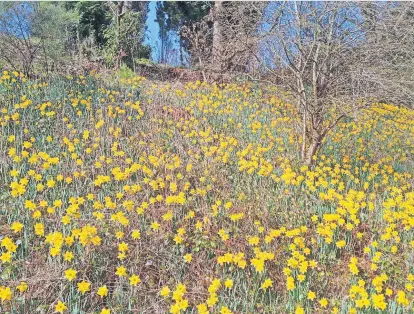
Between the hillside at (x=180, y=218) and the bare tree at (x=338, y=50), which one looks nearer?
the hillside at (x=180, y=218)

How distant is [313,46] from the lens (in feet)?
18.5

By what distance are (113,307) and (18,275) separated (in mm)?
791

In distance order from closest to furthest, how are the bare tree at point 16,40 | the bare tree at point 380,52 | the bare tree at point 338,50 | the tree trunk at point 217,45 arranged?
the bare tree at point 380,52
the bare tree at point 338,50
the bare tree at point 16,40
the tree trunk at point 217,45

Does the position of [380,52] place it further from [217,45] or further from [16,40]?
[16,40]

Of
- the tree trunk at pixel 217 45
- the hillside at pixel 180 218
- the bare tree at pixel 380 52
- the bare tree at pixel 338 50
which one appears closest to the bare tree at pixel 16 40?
the hillside at pixel 180 218

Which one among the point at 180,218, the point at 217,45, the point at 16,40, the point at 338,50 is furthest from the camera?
the point at 217,45

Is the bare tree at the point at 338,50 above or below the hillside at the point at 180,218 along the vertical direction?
above

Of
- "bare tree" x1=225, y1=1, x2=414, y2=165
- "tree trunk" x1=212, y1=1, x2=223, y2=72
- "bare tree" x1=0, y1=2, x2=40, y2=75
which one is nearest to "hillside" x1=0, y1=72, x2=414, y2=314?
"bare tree" x1=225, y1=1, x2=414, y2=165

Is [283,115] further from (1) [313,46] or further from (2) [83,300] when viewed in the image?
(2) [83,300]

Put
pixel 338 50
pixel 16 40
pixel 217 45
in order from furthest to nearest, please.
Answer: pixel 217 45
pixel 16 40
pixel 338 50

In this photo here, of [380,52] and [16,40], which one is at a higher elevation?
[16,40]

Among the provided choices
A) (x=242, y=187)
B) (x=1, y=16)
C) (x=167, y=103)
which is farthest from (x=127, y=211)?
(x=1, y=16)

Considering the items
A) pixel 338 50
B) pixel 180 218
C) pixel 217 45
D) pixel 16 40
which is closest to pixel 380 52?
pixel 338 50

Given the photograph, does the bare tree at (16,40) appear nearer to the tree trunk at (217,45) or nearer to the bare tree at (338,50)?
the bare tree at (338,50)
